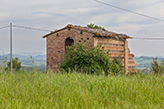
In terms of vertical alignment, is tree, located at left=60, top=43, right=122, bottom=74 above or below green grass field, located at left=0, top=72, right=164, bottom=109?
above

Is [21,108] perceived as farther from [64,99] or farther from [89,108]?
[89,108]

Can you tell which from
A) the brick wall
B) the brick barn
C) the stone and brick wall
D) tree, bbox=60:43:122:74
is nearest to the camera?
tree, bbox=60:43:122:74

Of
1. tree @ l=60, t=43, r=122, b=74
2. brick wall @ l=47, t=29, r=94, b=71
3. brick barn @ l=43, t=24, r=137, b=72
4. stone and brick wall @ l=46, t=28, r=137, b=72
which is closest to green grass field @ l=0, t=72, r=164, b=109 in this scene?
tree @ l=60, t=43, r=122, b=74

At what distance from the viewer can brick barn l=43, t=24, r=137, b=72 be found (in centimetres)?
1434

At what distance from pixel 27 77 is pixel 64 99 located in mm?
3512

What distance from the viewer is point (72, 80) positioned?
704 cm

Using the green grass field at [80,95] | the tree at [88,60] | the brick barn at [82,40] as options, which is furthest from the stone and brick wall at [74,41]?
the green grass field at [80,95]

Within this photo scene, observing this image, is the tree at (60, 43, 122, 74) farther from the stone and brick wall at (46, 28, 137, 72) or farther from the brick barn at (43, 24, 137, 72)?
the stone and brick wall at (46, 28, 137, 72)

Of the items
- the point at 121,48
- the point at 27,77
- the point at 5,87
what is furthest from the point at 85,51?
the point at 5,87

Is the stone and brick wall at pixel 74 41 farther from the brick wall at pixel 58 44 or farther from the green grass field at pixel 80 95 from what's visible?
the green grass field at pixel 80 95

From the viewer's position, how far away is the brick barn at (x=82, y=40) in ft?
47.0

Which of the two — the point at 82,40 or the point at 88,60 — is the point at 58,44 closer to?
the point at 82,40

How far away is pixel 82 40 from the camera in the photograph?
14555mm

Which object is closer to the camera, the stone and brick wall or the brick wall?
the stone and brick wall
